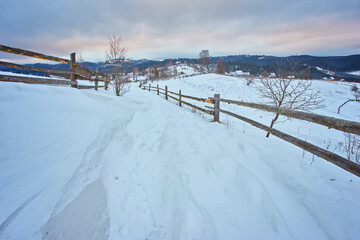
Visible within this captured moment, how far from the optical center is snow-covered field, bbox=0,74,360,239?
1.40 metres

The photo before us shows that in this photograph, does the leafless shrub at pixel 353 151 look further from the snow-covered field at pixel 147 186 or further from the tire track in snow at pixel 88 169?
the tire track in snow at pixel 88 169

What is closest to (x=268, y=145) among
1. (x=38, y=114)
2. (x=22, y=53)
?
(x=38, y=114)

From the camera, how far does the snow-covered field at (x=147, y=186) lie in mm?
1404

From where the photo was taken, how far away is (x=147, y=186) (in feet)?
6.52

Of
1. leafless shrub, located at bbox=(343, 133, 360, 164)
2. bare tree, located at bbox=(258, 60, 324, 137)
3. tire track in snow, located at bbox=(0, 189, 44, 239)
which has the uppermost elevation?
bare tree, located at bbox=(258, 60, 324, 137)

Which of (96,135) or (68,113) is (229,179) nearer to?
(96,135)

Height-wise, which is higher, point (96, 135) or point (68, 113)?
point (68, 113)

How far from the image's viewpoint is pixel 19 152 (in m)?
1.81

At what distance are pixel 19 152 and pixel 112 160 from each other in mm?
1141

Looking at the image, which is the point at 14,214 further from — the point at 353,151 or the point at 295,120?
the point at 295,120

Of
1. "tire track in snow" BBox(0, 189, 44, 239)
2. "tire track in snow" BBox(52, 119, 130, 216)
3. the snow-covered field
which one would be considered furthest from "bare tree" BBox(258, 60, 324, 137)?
"tire track in snow" BBox(0, 189, 44, 239)

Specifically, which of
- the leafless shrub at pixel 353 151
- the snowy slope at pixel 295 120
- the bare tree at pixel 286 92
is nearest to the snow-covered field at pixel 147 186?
the leafless shrub at pixel 353 151

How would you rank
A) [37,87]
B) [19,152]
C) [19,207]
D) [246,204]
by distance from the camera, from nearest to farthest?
1. [19,207]
2. [246,204]
3. [19,152]
4. [37,87]

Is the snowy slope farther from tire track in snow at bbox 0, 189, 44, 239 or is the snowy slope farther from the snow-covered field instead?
tire track in snow at bbox 0, 189, 44, 239
